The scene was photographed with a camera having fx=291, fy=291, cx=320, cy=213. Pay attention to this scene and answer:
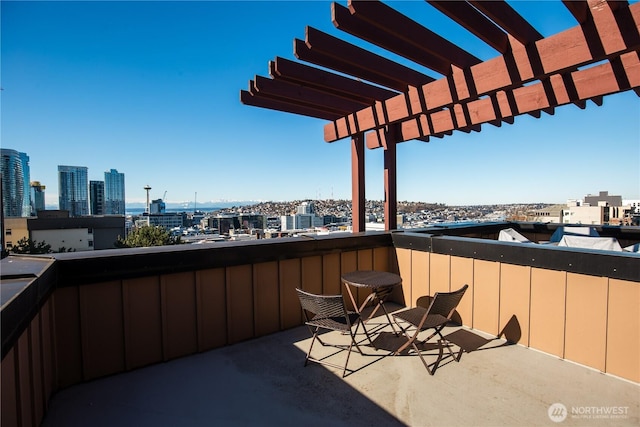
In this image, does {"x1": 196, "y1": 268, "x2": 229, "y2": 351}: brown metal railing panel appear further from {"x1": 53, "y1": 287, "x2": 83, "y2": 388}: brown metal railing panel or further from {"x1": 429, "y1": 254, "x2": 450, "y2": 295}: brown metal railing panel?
{"x1": 429, "y1": 254, "x2": 450, "y2": 295}: brown metal railing panel

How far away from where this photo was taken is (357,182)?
14.9ft

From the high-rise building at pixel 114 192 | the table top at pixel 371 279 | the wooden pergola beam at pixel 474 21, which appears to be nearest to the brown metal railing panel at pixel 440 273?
the table top at pixel 371 279

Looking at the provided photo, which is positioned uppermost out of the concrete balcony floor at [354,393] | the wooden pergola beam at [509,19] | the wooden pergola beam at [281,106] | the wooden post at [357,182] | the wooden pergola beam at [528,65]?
the wooden pergola beam at [509,19]

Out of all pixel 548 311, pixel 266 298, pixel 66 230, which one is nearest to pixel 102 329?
pixel 266 298

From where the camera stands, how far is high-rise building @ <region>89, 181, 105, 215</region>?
2506 inches

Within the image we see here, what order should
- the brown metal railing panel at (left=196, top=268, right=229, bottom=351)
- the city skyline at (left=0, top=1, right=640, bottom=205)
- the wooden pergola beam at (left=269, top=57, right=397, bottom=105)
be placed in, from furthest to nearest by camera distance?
the city skyline at (left=0, top=1, right=640, bottom=205) → the wooden pergola beam at (left=269, top=57, right=397, bottom=105) → the brown metal railing panel at (left=196, top=268, right=229, bottom=351)

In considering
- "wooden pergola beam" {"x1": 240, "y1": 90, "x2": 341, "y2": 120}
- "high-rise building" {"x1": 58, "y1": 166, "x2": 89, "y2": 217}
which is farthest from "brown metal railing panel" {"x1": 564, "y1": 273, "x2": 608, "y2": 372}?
"high-rise building" {"x1": 58, "y1": 166, "x2": 89, "y2": 217}

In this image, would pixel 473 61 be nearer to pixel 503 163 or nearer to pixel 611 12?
pixel 611 12

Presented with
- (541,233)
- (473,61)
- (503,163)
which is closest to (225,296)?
(473,61)

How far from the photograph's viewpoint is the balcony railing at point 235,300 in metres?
1.84

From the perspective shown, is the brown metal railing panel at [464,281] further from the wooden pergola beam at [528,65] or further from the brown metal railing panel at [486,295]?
the wooden pergola beam at [528,65]

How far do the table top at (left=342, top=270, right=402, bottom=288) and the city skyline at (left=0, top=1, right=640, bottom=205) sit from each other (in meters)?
1.86

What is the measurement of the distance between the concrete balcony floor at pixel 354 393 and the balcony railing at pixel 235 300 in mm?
180

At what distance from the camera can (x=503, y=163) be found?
1995 cm
